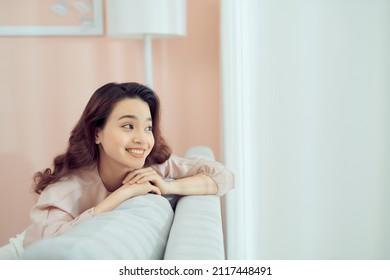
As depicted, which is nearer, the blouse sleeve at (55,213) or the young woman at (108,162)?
the blouse sleeve at (55,213)

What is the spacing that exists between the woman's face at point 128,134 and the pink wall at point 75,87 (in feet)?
4.00

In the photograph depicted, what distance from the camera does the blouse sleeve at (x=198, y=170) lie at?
138 cm

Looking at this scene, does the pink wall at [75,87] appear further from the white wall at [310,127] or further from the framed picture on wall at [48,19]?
the white wall at [310,127]

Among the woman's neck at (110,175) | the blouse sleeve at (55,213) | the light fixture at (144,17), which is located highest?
the light fixture at (144,17)

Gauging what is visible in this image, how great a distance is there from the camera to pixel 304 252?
5.28 feet

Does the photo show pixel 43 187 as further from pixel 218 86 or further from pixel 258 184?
pixel 218 86

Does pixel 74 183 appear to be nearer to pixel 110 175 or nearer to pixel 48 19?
pixel 110 175

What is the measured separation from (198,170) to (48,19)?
143cm

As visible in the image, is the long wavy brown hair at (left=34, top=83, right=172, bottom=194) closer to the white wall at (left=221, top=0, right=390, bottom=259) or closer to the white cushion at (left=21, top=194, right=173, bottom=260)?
the white cushion at (left=21, top=194, right=173, bottom=260)

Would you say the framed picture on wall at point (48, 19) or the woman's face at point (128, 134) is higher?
the framed picture on wall at point (48, 19)

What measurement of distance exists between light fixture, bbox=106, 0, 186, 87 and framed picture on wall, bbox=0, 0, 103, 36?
1.29 feet

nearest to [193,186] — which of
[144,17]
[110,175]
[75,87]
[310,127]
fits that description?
[110,175]

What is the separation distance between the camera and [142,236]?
0.83 m

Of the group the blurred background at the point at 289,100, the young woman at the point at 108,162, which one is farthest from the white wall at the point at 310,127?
the young woman at the point at 108,162
